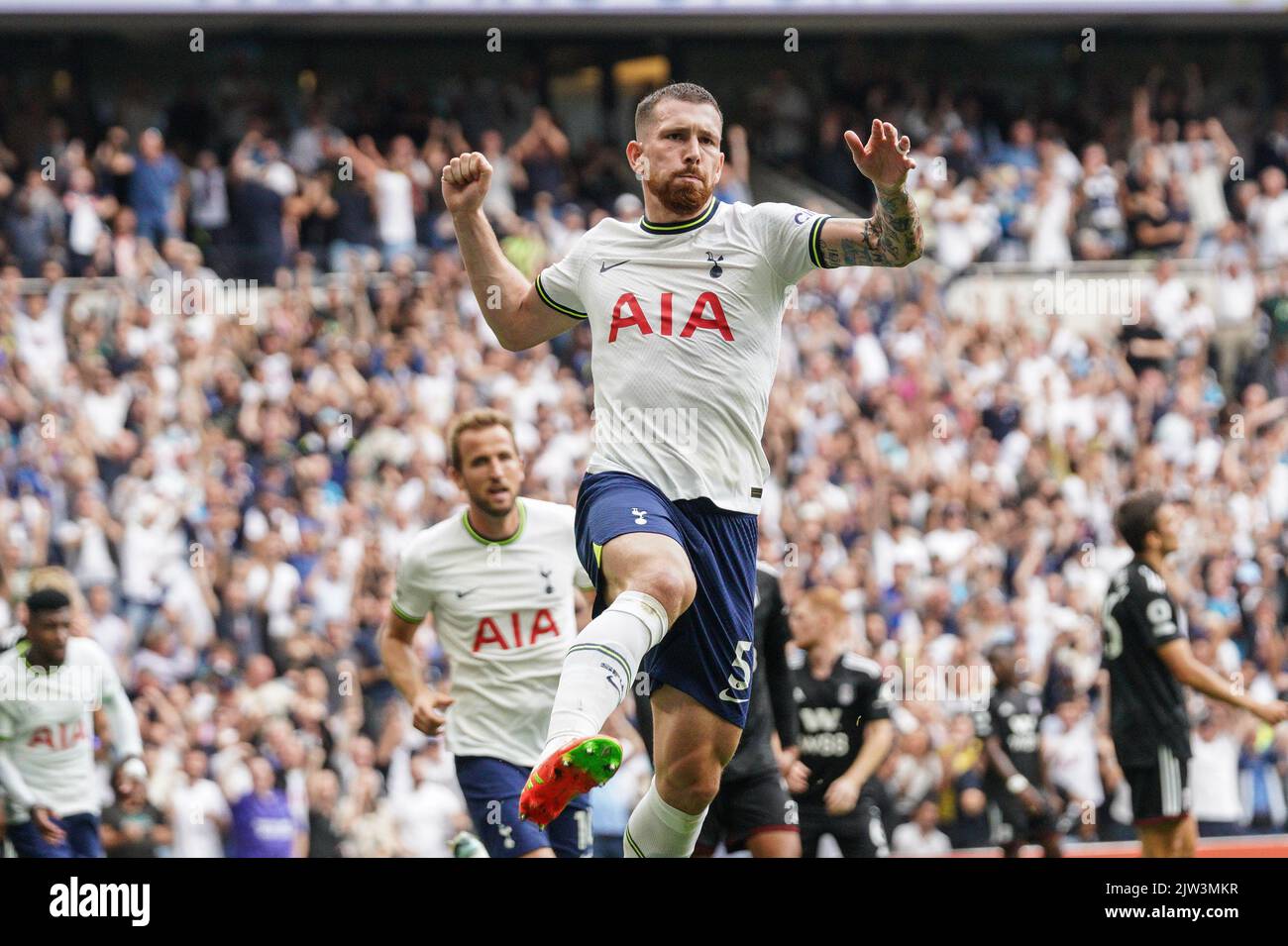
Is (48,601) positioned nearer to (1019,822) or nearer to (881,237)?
(881,237)

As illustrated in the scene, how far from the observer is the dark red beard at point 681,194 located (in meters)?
6.68

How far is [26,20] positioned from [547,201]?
6746mm

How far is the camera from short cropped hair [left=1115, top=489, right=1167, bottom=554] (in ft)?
31.1

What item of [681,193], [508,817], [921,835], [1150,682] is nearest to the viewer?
[681,193]

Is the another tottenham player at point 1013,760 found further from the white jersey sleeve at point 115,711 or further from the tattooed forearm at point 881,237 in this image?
the tattooed forearm at point 881,237

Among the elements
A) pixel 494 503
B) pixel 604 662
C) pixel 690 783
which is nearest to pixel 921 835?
pixel 494 503

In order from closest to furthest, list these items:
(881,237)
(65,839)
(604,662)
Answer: (604,662), (881,237), (65,839)

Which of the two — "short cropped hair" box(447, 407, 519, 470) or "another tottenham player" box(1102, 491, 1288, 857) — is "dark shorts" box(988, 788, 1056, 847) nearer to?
"another tottenham player" box(1102, 491, 1288, 857)

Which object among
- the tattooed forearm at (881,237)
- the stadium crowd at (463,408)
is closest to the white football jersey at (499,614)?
the tattooed forearm at (881,237)

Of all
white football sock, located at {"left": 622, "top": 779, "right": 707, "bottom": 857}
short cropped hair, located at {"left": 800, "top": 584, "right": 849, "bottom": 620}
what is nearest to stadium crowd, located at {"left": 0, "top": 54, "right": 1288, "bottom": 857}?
short cropped hair, located at {"left": 800, "top": 584, "right": 849, "bottom": 620}

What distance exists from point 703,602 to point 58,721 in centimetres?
463

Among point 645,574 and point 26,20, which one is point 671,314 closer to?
point 645,574

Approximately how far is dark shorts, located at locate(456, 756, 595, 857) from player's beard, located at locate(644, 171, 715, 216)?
2.62 meters

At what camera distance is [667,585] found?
237 inches
